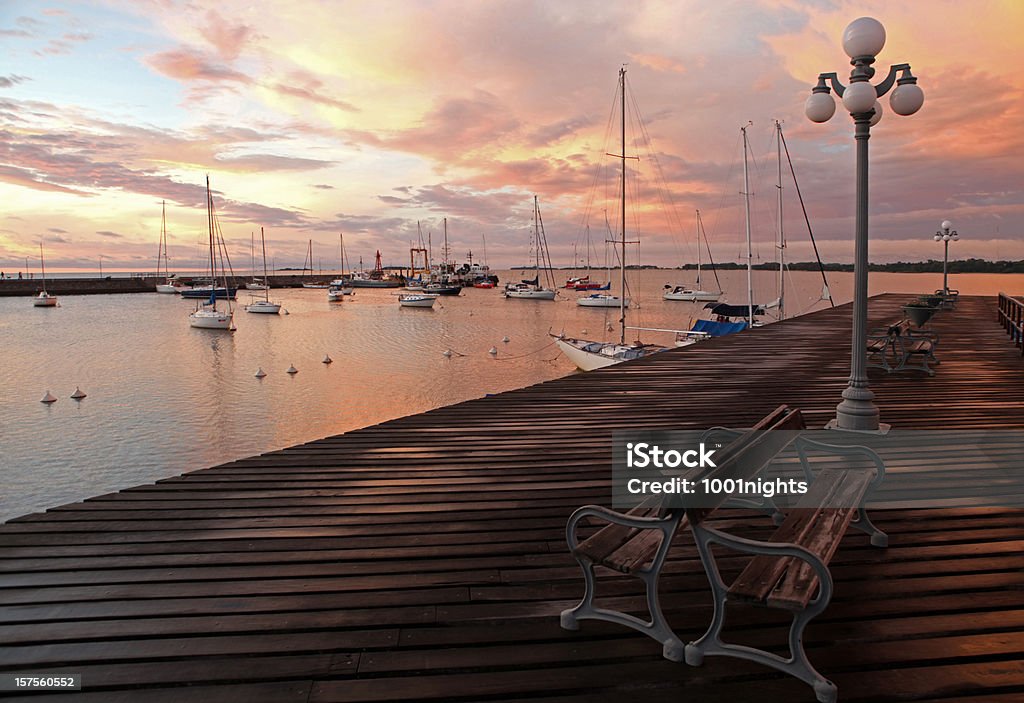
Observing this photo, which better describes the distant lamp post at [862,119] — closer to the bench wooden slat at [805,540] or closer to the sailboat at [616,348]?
the bench wooden slat at [805,540]

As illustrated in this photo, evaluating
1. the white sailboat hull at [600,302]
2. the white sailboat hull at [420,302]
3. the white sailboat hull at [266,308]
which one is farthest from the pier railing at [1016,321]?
the white sailboat hull at [420,302]

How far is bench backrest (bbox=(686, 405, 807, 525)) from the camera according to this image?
8.18 feet

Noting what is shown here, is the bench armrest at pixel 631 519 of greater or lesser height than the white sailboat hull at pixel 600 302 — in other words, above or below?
below

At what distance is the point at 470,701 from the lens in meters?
2.27

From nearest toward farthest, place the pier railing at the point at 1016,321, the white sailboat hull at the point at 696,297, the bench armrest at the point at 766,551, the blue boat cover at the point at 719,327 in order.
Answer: the bench armrest at the point at 766,551
the pier railing at the point at 1016,321
the blue boat cover at the point at 719,327
the white sailboat hull at the point at 696,297

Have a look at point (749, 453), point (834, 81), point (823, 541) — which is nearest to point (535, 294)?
point (834, 81)

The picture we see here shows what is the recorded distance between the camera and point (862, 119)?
5.58m

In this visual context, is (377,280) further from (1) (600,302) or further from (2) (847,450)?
(2) (847,450)

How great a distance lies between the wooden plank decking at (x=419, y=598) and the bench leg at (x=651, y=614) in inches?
2.3

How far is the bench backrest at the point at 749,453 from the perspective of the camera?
249 cm

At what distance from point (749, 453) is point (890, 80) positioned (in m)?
4.88

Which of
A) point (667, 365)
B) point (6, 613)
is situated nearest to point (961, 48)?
point (667, 365)

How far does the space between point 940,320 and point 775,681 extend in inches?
847

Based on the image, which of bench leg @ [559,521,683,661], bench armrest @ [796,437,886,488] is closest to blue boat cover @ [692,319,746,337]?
bench armrest @ [796,437,886,488]
